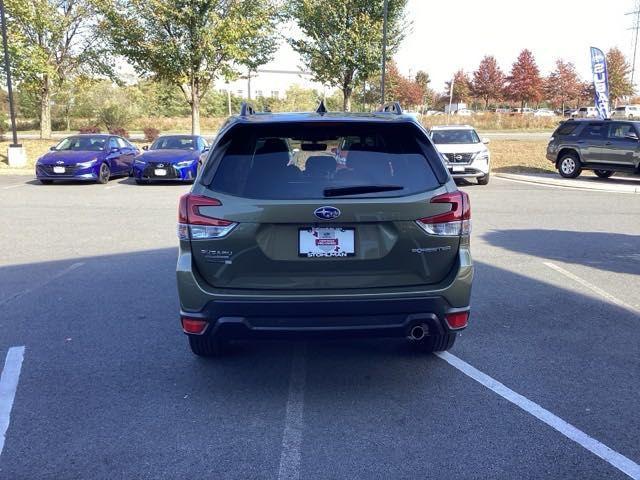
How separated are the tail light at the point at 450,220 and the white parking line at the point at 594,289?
3.01m

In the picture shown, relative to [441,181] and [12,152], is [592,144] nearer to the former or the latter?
[441,181]

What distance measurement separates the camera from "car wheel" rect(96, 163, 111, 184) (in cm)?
1692

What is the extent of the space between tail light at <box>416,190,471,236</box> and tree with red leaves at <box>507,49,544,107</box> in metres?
61.8

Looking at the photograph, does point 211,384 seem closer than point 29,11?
Yes

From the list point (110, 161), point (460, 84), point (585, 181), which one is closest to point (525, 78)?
point (460, 84)

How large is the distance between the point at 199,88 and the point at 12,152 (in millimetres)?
10902

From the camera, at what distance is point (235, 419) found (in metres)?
3.63

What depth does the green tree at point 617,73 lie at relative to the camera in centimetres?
6469

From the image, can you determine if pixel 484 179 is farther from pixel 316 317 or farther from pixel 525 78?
pixel 525 78

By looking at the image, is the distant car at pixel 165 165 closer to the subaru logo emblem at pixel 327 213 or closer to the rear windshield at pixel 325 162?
the rear windshield at pixel 325 162

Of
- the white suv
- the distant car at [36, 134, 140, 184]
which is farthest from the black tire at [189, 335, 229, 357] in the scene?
the distant car at [36, 134, 140, 184]

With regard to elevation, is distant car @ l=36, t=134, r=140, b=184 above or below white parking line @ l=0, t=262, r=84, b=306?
above

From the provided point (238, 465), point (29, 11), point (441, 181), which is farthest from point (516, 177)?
point (29, 11)

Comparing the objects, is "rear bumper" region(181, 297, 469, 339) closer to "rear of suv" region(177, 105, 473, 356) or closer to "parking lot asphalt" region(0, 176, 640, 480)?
"rear of suv" region(177, 105, 473, 356)
